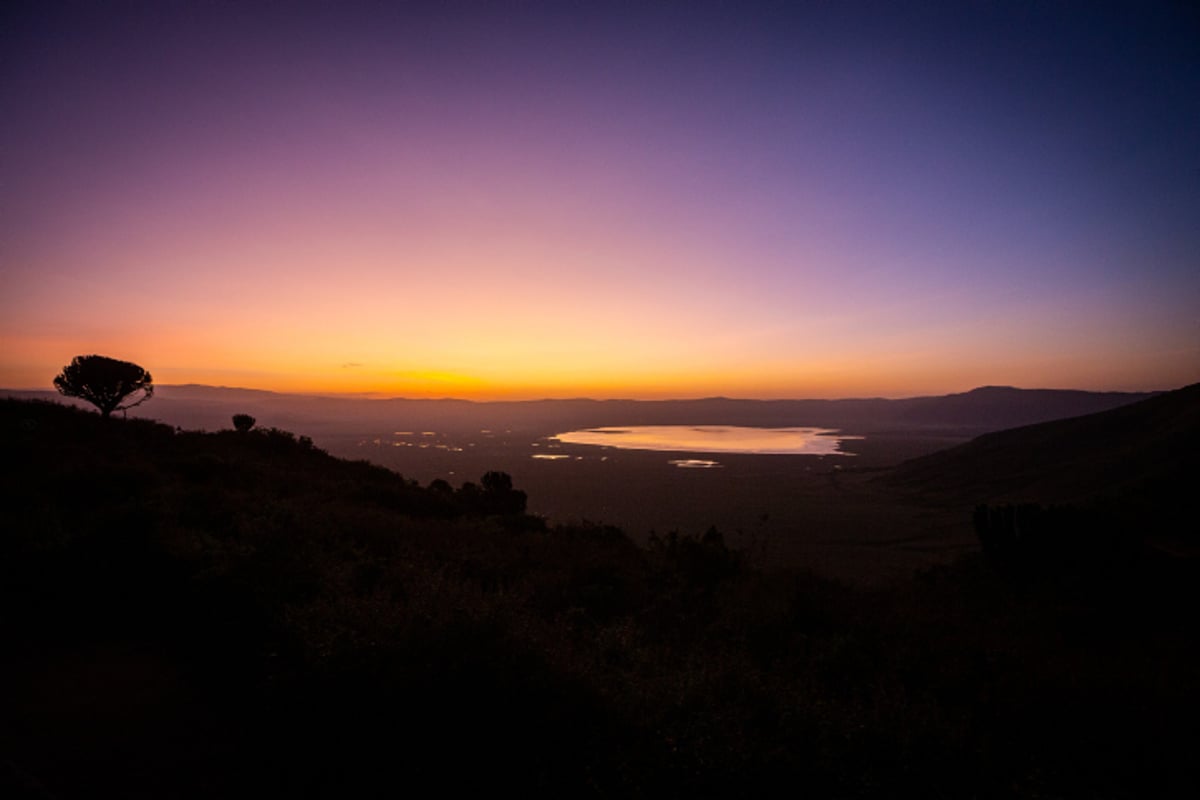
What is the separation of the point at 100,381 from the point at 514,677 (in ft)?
94.4

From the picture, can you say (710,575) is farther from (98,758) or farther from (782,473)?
(782,473)

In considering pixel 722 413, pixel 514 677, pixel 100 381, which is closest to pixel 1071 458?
pixel 514 677

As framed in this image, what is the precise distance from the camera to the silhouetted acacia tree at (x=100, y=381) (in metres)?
23.1

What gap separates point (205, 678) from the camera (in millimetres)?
5223

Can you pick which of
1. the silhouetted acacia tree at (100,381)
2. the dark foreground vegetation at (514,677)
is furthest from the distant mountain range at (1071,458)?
the silhouetted acacia tree at (100,381)

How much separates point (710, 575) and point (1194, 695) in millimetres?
6401

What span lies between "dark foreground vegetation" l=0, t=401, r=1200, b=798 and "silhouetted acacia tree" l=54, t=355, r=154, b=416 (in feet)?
58.7

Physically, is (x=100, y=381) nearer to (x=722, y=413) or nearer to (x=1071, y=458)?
(x=1071, y=458)

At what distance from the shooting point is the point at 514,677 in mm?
4344

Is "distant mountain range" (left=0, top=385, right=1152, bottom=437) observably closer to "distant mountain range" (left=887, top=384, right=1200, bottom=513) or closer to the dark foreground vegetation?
"distant mountain range" (left=887, top=384, right=1200, bottom=513)

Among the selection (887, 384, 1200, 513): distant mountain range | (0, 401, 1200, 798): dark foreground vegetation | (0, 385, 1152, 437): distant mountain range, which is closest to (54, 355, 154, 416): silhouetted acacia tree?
(0, 401, 1200, 798): dark foreground vegetation

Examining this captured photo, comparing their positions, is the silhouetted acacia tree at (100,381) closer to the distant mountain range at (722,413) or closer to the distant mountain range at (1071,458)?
the distant mountain range at (1071,458)

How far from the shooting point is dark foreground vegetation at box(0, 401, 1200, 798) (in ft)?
12.5

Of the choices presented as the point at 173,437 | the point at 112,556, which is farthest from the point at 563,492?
the point at 112,556
